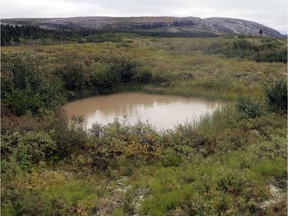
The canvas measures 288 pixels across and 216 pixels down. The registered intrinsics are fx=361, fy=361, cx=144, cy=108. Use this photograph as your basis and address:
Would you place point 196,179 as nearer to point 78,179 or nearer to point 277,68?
point 78,179

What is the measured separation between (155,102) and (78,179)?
10.7 metres

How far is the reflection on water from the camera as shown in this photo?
47.6ft

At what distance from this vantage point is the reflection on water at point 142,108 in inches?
572

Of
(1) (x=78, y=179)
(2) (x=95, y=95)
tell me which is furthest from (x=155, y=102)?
(1) (x=78, y=179)

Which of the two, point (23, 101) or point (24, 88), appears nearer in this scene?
point (23, 101)

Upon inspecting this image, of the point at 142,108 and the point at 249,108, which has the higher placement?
the point at 249,108

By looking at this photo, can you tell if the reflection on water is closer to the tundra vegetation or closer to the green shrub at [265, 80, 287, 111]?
the tundra vegetation

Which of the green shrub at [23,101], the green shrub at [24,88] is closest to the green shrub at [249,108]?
the green shrub at [24,88]

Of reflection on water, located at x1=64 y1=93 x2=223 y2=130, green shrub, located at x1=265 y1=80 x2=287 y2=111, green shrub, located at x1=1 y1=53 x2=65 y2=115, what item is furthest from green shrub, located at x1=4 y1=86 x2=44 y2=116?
green shrub, located at x1=265 y1=80 x2=287 y2=111

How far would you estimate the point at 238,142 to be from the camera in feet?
31.0

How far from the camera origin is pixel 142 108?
16766 millimetres

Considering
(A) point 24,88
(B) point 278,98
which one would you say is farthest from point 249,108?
(A) point 24,88

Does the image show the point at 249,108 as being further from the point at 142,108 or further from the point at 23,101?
the point at 23,101

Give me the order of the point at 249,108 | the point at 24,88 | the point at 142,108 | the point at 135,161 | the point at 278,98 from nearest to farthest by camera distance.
→ 1. the point at 135,161
2. the point at 249,108
3. the point at 278,98
4. the point at 24,88
5. the point at 142,108
